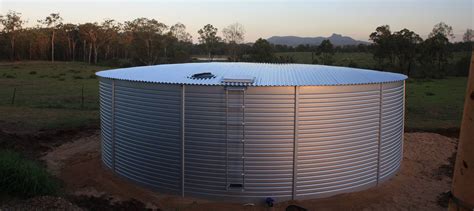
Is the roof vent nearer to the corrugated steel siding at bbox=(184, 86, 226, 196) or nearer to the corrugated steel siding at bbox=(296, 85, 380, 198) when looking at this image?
the corrugated steel siding at bbox=(184, 86, 226, 196)

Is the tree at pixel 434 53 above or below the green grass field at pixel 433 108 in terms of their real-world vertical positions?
above

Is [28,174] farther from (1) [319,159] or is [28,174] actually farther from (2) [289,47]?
(2) [289,47]

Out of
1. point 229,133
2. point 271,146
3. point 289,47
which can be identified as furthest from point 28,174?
point 289,47

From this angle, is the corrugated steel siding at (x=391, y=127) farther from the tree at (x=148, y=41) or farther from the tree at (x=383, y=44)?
the tree at (x=148, y=41)

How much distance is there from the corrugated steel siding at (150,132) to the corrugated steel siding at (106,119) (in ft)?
1.80

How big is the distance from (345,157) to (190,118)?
451cm

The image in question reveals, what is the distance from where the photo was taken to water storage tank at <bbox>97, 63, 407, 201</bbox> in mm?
11695

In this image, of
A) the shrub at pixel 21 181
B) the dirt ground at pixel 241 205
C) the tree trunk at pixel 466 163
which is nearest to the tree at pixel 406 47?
the dirt ground at pixel 241 205

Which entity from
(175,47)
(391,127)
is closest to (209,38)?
(175,47)

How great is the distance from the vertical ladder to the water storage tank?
3cm

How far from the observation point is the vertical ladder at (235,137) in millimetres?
11609

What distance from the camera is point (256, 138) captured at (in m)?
11.8

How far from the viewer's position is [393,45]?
2427 inches

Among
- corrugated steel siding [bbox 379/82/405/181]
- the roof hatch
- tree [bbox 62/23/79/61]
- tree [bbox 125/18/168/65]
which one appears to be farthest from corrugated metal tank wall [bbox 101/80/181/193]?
tree [bbox 62/23/79/61]
